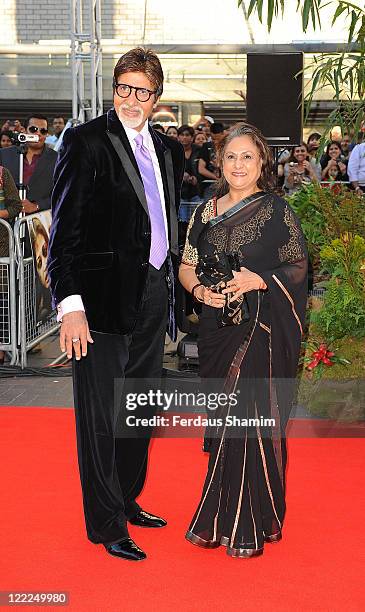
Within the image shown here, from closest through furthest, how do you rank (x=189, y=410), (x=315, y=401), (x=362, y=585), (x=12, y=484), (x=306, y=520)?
(x=362, y=585) → (x=306, y=520) → (x=12, y=484) → (x=315, y=401) → (x=189, y=410)

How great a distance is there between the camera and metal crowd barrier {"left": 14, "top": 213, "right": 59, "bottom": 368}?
771cm

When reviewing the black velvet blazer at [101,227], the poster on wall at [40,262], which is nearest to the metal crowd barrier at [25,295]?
the poster on wall at [40,262]

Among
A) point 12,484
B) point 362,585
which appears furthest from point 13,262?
point 362,585

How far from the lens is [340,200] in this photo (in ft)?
22.3

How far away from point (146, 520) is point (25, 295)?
3980 mm

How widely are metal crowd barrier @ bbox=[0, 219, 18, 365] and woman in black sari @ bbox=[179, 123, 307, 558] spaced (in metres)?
3.86

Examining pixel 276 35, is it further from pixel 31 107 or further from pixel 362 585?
pixel 362 585

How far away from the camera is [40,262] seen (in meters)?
8.15

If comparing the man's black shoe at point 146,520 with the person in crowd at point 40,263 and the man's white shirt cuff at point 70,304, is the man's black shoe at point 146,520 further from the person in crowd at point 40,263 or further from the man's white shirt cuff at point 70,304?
the person in crowd at point 40,263

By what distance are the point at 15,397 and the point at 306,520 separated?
10.1 ft

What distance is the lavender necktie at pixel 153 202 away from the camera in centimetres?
398

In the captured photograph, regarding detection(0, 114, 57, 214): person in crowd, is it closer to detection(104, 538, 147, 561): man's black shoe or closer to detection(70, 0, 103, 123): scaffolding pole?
detection(70, 0, 103, 123): scaffolding pole

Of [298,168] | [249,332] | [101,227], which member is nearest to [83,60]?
[298,168]

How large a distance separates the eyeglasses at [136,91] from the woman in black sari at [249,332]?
358 millimetres
